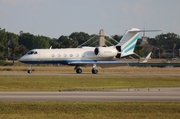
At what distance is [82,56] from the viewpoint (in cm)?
6366

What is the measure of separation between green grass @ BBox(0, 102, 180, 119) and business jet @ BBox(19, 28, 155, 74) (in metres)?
35.6

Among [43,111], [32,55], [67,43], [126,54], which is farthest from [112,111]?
[67,43]

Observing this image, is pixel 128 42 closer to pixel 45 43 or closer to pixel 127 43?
pixel 127 43

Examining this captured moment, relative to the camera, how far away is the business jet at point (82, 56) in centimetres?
6144

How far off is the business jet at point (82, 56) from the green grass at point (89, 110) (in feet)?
117

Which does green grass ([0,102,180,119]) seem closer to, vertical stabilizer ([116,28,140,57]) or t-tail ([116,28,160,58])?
t-tail ([116,28,160,58])

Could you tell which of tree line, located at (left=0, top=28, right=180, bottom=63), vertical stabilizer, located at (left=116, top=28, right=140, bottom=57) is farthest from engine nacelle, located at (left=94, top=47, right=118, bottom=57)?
tree line, located at (left=0, top=28, right=180, bottom=63)

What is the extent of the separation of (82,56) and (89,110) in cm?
3978

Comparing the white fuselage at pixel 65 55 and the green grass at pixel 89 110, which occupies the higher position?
the white fuselage at pixel 65 55

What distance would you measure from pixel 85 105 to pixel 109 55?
4021 centimetres

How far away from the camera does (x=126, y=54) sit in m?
67.6

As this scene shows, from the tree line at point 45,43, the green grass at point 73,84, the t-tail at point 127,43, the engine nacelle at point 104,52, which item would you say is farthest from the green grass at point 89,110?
the tree line at point 45,43

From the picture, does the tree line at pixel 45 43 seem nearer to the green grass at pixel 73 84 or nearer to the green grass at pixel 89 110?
the green grass at pixel 73 84

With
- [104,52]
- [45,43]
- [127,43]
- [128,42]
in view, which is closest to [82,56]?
[104,52]
